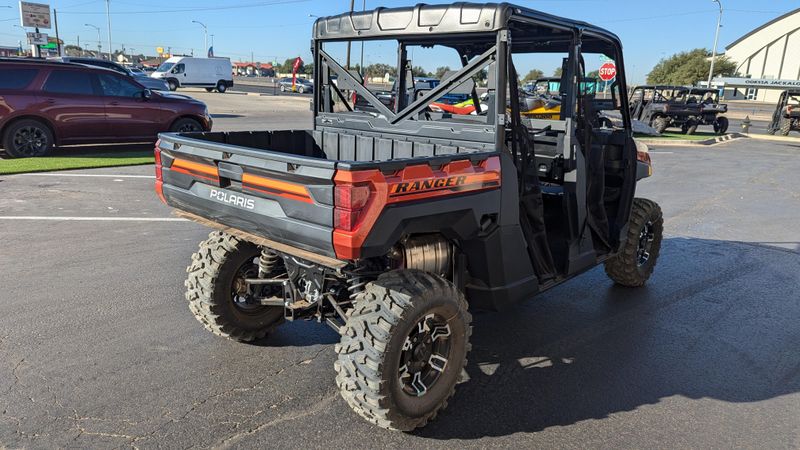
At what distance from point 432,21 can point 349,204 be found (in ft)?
5.16

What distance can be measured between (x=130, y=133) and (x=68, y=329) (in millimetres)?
9194

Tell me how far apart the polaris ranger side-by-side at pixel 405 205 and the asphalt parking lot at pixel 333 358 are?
13.9 inches

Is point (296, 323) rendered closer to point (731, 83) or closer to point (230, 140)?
point (230, 140)

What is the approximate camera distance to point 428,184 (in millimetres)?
3027

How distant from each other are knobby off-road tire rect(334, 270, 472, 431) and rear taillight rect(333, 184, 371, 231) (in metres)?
0.49

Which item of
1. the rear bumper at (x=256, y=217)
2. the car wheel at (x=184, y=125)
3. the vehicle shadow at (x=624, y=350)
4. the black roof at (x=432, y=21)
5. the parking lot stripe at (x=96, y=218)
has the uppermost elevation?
the black roof at (x=432, y=21)

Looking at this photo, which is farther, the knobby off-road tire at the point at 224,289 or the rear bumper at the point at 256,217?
the knobby off-road tire at the point at 224,289

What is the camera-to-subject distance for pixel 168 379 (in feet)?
11.8

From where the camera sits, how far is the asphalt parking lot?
125 inches

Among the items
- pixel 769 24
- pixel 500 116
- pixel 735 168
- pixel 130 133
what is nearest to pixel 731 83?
pixel 769 24

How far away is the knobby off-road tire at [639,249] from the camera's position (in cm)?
543

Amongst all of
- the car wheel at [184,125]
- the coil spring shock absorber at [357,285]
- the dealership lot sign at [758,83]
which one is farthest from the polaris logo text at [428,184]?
the dealership lot sign at [758,83]

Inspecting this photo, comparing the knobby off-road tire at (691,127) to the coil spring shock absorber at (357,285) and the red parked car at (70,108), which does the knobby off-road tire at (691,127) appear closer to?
the red parked car at (70,108)

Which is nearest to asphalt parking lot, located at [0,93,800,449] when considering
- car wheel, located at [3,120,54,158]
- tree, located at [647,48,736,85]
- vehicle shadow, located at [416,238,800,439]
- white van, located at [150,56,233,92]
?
vehicle shadow, located at [416,238,800,439]
